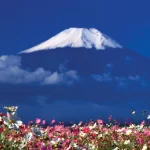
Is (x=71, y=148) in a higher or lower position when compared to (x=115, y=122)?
lower

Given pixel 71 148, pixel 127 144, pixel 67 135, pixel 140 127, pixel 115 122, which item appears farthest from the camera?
pixel 115 122

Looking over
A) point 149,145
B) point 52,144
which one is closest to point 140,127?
point 149,145

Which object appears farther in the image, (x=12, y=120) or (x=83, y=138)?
(x=83, y=138)

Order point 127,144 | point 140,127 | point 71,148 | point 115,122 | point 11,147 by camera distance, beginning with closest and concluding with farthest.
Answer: point 71,148 → point 11,147 → point 127,144 → point 140,127 → point 115,122

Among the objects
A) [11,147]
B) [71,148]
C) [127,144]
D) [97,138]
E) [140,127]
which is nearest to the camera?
[71,148]

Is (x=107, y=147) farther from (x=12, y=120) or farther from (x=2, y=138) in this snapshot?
(x=12, y=120)

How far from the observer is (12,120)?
561 centimetres

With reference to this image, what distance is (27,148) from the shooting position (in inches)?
262

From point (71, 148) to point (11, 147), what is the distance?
1330 mm

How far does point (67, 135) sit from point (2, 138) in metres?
3.86

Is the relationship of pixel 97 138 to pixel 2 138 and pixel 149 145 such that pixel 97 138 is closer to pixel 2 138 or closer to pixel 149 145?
pixel 149 145

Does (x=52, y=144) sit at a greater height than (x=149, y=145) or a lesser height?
lesser

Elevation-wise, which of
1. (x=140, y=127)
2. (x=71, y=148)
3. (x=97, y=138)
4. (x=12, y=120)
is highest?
(x=140, y=127)

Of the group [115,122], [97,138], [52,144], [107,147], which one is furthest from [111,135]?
[52,144]
